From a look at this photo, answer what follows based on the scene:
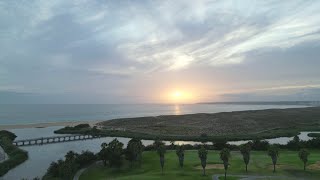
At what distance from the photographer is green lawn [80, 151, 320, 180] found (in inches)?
2138

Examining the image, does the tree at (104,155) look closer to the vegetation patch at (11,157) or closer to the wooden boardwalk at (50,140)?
the vegetation patch at (11,157)

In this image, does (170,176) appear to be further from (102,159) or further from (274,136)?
(274,136)

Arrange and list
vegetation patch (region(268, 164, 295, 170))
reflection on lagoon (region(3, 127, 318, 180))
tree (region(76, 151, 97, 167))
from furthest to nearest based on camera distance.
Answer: tree (region(76, 151, 97, 167)) → reflection on lagoon (region(3, 127, 318, 180)) → vegetation patch (region(268, 164, 295, 170))

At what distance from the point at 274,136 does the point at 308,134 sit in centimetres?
1624

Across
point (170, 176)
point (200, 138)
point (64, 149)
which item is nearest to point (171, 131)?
point (200, 138)

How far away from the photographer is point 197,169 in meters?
59.8

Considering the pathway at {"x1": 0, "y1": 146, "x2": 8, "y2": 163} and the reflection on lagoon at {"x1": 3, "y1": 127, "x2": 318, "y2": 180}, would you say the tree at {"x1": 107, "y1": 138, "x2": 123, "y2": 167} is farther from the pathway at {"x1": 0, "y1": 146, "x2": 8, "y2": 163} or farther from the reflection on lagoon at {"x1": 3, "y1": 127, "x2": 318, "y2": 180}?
the pathway at {"x1": 0, "y1": 146, "x2": 8, "y2": 163}

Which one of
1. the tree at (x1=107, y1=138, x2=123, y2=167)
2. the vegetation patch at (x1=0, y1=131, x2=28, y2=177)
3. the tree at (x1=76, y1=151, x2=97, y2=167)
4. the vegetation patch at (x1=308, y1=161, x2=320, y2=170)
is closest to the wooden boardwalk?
the vegetation patch at (x1=0, y1=131, x2=28, y2=177)

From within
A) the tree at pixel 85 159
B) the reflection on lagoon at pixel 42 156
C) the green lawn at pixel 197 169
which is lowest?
the reflection on lagoon at pixel 42 156

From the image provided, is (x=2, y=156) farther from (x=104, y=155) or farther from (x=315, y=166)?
(x=315, y=166)

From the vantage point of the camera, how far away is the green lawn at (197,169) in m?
54.3

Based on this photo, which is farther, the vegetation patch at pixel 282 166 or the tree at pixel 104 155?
the tree at pixel 104 155

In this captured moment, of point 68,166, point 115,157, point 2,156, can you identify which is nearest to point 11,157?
point 2,156

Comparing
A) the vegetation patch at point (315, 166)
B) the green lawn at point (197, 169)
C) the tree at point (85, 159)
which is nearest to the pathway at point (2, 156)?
the tree at point (85, 159)
